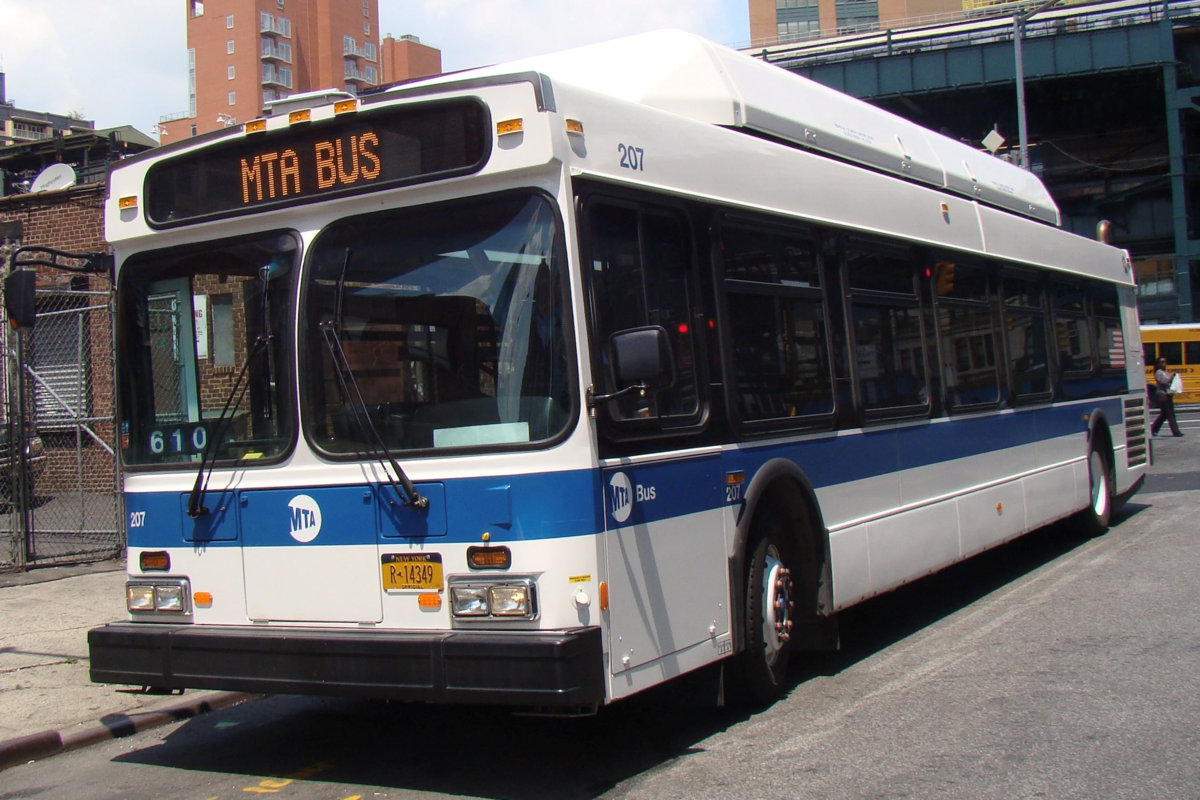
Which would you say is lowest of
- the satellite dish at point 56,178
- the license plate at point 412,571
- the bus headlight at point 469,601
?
the bus headlight at point 469,601

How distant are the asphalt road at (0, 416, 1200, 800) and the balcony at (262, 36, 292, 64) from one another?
90.3 m

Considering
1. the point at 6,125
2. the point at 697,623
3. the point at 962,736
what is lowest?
the point at 962,736

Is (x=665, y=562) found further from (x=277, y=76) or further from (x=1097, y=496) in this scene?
(x=277, y=76)

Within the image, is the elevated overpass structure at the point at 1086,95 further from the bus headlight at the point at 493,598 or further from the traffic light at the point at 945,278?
the bus headlight at the point at 493,598

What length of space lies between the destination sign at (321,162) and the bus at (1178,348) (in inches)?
1483

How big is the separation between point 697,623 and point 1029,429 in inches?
225

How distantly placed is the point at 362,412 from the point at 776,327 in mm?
2416

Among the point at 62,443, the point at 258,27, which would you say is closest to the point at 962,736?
the point at 62,443

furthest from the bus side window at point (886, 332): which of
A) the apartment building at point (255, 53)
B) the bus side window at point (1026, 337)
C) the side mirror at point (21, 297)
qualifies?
the apartment building at point (255, 53)

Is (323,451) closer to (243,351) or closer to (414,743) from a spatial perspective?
(243,351)

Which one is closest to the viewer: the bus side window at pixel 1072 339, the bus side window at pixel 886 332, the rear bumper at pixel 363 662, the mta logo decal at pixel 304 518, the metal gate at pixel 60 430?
the rear bumper at pixel 363 662

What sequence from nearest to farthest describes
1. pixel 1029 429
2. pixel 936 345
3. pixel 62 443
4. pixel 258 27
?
pixel 936 345, pixel 1029 429, pixel 62 443, pixel 258 27

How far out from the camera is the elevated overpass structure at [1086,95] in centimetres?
4283

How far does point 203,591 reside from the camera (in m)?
5.57
